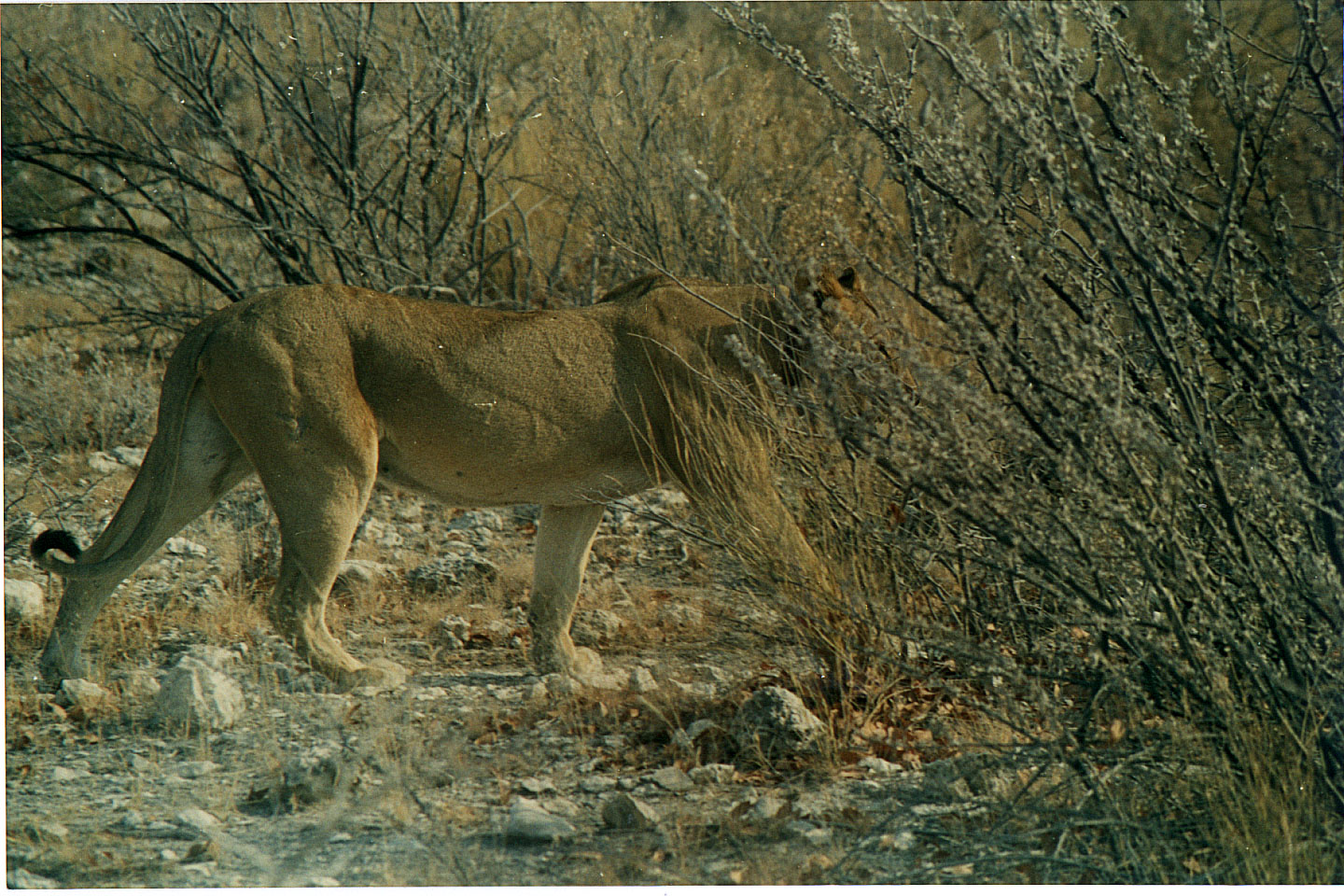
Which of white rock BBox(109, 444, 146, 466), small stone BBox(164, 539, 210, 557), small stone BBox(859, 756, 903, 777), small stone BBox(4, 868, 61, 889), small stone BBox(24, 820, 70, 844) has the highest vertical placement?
white rock BBox(109, 444, 146, 466)

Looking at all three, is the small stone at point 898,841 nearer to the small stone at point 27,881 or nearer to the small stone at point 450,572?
the small stone at point 27,881

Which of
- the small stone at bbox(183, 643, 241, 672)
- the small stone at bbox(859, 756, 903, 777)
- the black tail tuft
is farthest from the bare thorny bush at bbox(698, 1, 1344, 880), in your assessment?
the black tail tuft

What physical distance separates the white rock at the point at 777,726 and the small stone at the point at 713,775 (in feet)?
0.38

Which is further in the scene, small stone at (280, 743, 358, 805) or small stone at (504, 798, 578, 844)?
small stone at (280, 743, 358, 805)

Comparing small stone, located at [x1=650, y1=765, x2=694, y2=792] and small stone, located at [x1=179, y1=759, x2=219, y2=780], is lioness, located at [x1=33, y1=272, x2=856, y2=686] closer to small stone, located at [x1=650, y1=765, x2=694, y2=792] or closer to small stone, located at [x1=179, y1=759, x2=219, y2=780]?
small stone, located at [x1=179, y1=759, x2=219, y2=780]

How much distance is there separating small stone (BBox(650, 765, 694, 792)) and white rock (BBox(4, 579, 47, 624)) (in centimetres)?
296

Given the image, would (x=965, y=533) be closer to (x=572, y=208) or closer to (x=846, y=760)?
(x=846, y=760)

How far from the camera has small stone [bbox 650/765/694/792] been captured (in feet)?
12.2

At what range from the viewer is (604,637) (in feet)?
17.3

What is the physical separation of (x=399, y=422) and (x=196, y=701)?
119cm

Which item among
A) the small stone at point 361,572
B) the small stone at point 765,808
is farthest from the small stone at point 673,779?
the small stone at point 361,572

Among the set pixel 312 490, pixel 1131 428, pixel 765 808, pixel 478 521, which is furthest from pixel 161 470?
pixel 1131 428

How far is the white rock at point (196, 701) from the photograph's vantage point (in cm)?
429

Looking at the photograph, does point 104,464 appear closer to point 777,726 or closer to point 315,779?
point 315,779
